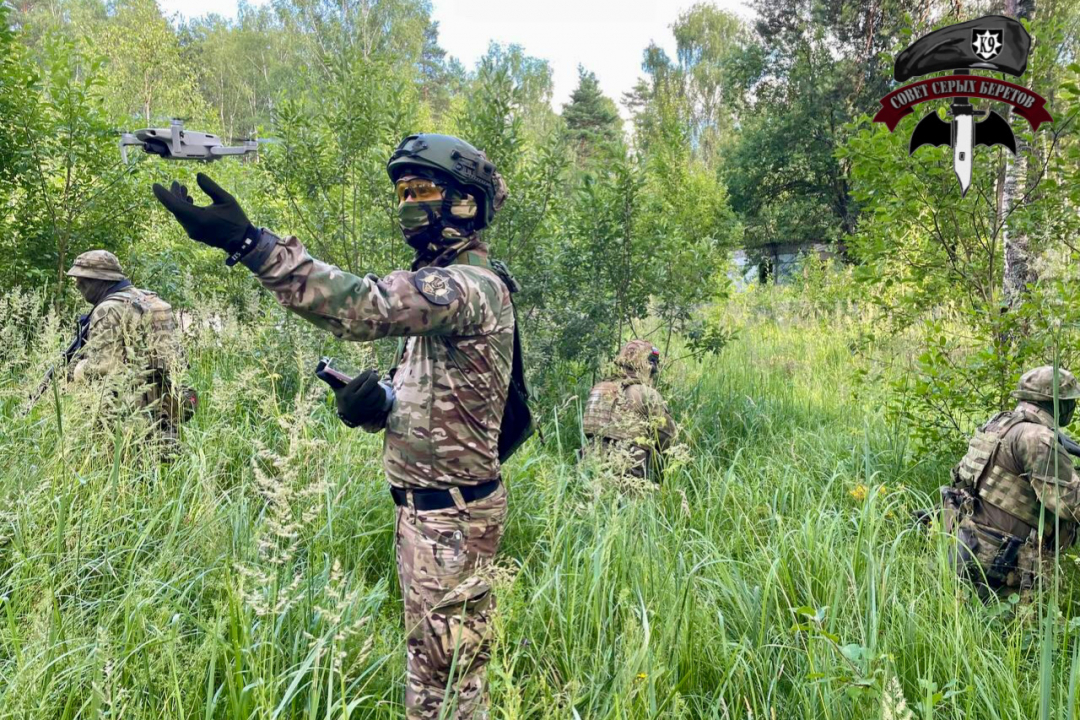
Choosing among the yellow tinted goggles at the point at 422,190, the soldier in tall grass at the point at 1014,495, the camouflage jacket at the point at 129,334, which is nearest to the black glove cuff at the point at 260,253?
the yellow tinted goggles at the point at 422,190

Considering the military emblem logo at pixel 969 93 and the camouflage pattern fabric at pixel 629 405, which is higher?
the military emblem logo at pixel 969 93

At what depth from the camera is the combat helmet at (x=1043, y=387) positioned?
10.2 feet

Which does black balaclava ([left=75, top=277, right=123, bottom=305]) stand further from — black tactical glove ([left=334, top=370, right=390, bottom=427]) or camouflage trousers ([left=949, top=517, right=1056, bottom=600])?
camouflage trousers ([left=949, top=517, right=1056, bottom=600])

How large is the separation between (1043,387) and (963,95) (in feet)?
5.68

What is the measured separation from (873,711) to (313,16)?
2671cm

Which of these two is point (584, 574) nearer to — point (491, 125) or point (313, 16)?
point (491, 125)

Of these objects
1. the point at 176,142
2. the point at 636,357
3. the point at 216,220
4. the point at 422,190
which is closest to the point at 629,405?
the point at 636,357

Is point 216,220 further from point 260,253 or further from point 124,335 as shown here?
point 124,335

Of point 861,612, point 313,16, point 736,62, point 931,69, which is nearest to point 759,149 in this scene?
point 736,62

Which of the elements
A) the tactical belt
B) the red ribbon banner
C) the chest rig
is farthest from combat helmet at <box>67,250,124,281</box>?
the chest rig

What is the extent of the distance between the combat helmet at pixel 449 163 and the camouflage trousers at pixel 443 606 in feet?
3.29

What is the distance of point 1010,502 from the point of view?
10.6ft

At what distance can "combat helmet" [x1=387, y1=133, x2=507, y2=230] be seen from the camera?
2.10 m

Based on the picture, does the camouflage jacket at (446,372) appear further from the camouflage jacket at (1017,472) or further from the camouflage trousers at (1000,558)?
the camouflage jacket at (1017,472)
